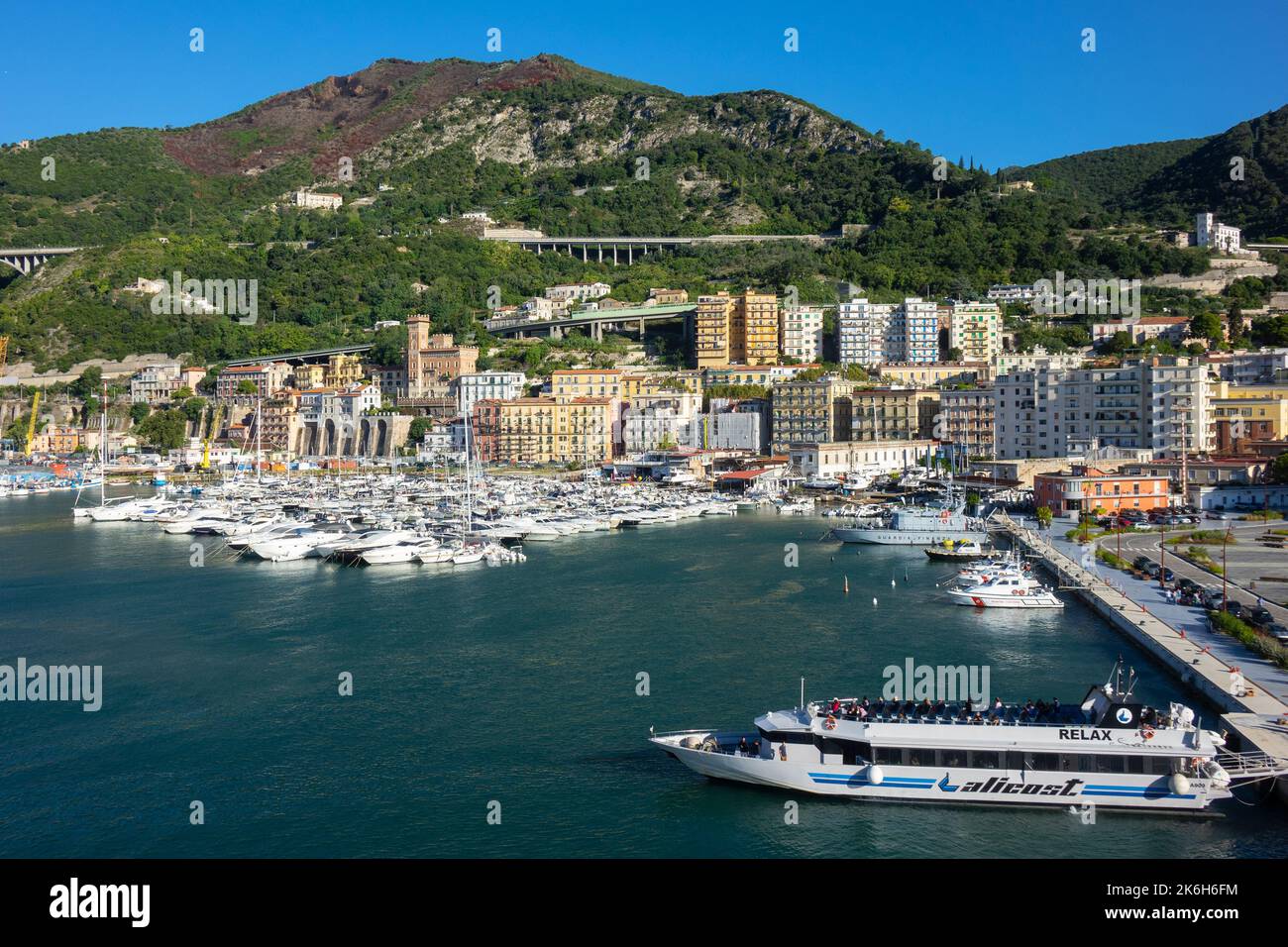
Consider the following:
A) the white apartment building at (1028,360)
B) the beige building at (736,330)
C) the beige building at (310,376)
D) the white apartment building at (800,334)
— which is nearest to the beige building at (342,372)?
the beige building at (310,376)

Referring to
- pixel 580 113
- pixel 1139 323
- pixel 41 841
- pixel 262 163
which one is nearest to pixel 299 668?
pixel 41 841

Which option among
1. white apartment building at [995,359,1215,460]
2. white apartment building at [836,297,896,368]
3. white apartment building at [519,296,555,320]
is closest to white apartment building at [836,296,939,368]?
white apartment building at [836,297,896,368]

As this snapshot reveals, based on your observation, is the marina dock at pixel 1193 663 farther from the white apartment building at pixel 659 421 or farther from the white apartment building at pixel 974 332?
the white apartment building at pixel 974 332

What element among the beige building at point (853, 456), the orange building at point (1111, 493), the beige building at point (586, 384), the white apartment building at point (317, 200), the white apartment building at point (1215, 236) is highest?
the white apartment building at point (317, 200)

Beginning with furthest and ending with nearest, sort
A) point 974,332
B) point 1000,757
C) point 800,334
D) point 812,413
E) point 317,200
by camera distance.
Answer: point 317,200, point 800,334, point 974,332, point 812,413, point 1000,757

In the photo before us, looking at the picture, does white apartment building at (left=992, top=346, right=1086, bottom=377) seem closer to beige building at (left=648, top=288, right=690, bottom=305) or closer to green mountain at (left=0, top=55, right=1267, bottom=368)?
green mountain at (left=0, top=55, right=1267, bottom=368)

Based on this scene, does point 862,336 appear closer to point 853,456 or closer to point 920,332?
point 920,332

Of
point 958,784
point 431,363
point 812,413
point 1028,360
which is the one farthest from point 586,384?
point 958,784
